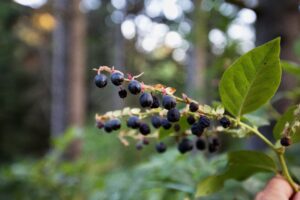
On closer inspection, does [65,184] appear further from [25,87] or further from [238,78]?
[25,87]

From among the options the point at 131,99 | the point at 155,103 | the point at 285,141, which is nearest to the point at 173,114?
the point at 155,103

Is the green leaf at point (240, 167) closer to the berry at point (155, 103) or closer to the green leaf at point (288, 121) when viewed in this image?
the green leaf at point (288, 121)

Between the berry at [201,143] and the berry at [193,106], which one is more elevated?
the berry at [201,143]

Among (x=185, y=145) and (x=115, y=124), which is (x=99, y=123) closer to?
(x=115, y=124)

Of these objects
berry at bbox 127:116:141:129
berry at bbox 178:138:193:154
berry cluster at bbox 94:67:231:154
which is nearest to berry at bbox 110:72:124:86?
berry cluster at bbox 94:67:231:154

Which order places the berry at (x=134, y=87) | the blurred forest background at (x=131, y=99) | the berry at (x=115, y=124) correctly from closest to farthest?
the berry at (x=134, y=87)
the berry at (x=115, y=124)
the blurred forest background at (x=131, y=99)

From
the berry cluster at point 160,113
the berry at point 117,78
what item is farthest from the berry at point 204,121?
the berry at point 117,78

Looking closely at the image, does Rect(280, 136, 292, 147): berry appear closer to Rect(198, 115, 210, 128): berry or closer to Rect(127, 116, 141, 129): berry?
Rect(198, 115, 210, 128): berry
